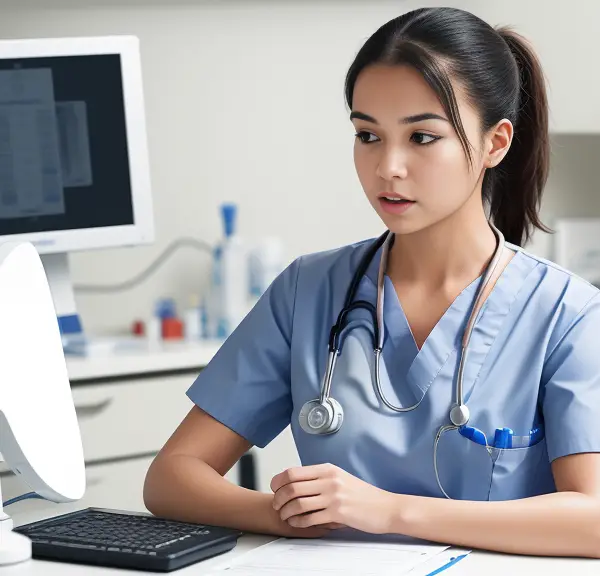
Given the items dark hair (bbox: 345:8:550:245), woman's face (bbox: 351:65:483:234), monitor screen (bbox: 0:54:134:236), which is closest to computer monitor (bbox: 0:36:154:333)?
monitor screen (bbox: 0:54:134:236)

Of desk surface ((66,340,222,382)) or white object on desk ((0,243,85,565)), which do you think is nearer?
white object on desk ((0,243,85,565))

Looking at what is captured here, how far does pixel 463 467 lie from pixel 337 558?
0.24 m

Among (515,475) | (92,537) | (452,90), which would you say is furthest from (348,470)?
(452,90)

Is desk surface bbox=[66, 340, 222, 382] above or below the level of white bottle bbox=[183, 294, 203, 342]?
below

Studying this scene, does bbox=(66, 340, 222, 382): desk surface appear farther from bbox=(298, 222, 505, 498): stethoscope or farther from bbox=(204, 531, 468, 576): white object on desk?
bbox=(204, 531, 468, 576): white object on desk

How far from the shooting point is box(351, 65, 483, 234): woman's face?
1.46 metres

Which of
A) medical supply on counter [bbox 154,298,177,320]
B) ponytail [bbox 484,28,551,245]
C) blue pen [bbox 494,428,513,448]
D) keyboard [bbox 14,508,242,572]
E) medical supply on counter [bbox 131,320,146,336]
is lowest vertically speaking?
→ keyboard [bbox 14,508,242,572]

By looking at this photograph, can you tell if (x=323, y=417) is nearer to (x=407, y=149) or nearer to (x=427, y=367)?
(x=427, y=367)

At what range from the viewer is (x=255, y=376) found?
1.62 m

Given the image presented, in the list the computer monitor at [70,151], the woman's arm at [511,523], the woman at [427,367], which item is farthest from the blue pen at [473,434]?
the computer monitor at [70,151]

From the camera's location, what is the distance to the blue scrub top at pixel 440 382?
144 cm

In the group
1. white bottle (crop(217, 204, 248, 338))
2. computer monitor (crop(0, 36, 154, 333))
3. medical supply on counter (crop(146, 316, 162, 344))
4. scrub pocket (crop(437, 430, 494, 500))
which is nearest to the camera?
scrub pocket (crop(437, 430, 494, 500))

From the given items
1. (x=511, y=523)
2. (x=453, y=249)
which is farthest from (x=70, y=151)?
(x=511, y=523)

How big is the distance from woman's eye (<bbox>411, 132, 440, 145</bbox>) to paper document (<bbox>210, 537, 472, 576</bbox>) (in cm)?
47
